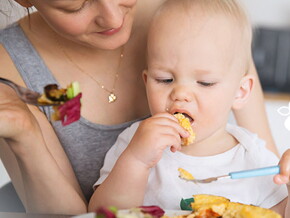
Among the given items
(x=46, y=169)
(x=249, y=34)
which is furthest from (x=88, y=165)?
(x=249, y=34)

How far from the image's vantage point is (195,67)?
1001 millimetres

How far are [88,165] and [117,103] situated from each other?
172 mm

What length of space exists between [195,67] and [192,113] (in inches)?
3.6

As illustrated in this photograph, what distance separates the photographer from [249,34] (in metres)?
1.11

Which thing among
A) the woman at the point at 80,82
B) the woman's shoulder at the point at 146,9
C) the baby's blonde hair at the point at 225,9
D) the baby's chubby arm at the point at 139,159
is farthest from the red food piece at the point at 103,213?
the woman's shoulder at the point at 146,9

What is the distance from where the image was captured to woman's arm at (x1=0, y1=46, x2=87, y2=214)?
2.99ft

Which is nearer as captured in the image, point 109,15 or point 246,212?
point 246,212

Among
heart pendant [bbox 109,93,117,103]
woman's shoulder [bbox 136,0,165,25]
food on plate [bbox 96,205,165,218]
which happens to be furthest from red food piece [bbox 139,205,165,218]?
woman's shoulder [bbox 136,0,165,25]

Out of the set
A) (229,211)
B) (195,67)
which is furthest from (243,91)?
(229,211)

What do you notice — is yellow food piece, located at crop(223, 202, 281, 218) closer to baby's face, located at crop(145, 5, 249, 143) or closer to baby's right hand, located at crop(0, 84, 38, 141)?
baby's face, located at crop(145, 5, 249, 143)

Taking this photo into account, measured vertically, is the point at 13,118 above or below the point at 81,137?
above

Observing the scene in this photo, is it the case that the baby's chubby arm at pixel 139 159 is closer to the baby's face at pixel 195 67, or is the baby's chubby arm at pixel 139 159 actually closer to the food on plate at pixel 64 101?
the baby's face at pixel 195 67

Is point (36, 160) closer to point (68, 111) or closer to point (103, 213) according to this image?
point (68, 111)

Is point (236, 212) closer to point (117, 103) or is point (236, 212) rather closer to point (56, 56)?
point (117, 103)
